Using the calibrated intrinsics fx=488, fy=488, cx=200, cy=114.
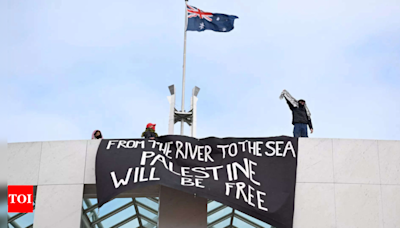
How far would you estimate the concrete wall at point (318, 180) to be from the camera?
12219 mm

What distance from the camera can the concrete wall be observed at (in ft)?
40.1

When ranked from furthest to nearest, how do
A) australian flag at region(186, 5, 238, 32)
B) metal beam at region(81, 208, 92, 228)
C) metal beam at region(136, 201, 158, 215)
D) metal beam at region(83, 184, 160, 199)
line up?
australian flag at region(186, 5, 238, 32) → metal beam at region(136, 201, 158, 215) → metal beam at region(81, 208, 92, 228) → metal beam at region(83, 184, 160, 199)

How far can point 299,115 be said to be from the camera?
1400cm

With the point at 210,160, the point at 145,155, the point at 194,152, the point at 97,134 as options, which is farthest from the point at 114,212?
the point at 210,160

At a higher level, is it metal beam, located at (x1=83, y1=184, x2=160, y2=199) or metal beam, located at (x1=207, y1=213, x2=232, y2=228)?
metal beam, located at (x1=83, y1=184, x2=160, y2=199)

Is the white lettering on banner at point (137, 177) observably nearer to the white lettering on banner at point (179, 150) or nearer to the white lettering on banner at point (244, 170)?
the white lettering on banner at point (179, 150)

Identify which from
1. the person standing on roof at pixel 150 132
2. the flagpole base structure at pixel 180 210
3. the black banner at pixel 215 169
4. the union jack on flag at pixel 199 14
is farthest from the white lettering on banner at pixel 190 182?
the union jack on flag at pixel 199 14

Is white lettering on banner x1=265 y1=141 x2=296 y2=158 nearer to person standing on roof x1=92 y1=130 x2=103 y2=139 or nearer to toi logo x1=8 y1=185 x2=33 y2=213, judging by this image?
person standing on roof x1=92 y1=130 x2=103 y2=139

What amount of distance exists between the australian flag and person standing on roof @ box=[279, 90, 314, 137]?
19.3 feet

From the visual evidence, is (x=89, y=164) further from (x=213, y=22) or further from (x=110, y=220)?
(x=213, y=22)

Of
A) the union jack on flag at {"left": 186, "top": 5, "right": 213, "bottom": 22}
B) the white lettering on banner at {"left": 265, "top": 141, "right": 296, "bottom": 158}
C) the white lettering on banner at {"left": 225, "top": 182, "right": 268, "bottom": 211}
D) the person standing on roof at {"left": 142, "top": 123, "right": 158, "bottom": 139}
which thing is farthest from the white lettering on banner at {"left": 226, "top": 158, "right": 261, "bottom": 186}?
the union jack on flag at {"left": 186, "top": 5, "right": 213, "bottom": 22}

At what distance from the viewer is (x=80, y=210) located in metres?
12.6

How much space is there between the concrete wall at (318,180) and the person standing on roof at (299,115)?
1.00m

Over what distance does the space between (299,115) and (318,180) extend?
2.24 m
